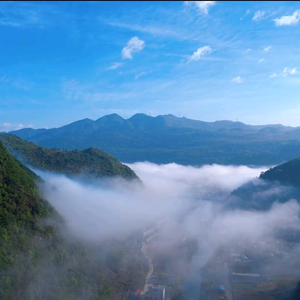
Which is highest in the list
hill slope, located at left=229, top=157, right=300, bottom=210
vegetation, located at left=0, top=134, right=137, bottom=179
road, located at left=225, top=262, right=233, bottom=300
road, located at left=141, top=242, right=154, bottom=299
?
vegetation, located at left=0, top=134, right=137, bottom=179

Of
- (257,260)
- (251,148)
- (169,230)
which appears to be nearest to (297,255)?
(257,260)

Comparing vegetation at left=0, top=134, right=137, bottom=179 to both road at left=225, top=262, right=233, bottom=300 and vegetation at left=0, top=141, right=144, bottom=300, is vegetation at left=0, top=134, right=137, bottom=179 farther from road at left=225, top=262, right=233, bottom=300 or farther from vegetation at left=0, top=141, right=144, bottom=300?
road at left=225, top=262, right=233, bottom=300

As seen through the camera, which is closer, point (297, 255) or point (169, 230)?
point (297, 255)

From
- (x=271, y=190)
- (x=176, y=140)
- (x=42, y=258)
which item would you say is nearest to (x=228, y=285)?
(x=42, y=258)

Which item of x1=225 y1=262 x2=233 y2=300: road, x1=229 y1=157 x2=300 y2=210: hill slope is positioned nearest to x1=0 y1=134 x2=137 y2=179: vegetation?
x1=229 y1=157 x2=300 y2=210: hill slope

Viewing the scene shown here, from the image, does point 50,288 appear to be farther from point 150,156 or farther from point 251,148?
point 150,156

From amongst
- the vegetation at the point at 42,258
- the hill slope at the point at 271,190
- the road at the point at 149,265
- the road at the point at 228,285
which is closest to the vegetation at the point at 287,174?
the hill slope at the point at 271,190

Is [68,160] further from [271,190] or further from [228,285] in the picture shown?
[271,190]
